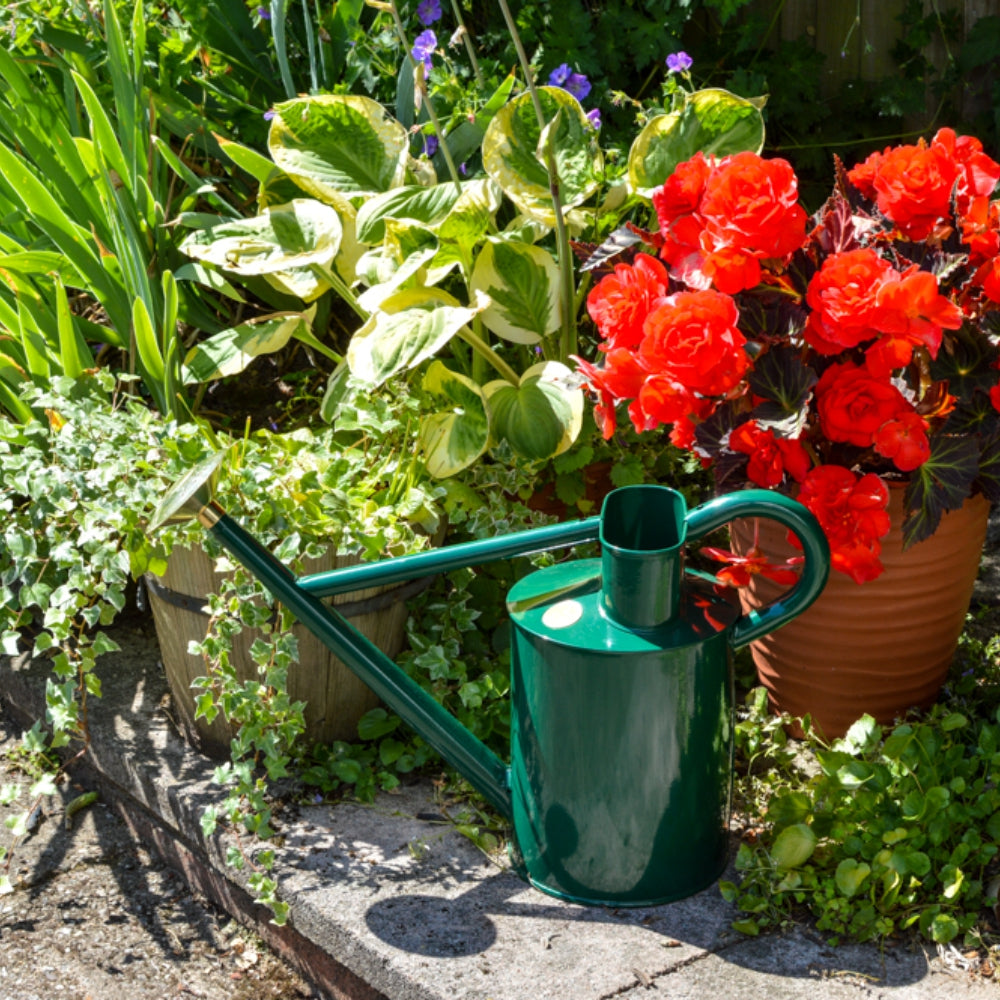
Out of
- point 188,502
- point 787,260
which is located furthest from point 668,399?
point 188,502

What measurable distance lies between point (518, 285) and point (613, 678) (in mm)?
778

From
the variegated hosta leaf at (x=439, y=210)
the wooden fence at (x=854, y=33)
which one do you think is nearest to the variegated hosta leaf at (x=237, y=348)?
the variegated hosta leaf at (x=439, y=210)

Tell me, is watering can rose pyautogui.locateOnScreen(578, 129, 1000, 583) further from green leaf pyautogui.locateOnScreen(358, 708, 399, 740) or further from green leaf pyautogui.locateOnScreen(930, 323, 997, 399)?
green leaf pyautogui.locateOnScreen(358, 708, 399, 740)

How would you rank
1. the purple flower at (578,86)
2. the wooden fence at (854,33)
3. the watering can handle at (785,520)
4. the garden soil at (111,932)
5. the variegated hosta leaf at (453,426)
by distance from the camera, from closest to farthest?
the watering can handle at (785,520), the garden soil at (111,932), the variegated hosta leaf at (453,426), the purple flower at (578,86), the wooden fence at (854,33)

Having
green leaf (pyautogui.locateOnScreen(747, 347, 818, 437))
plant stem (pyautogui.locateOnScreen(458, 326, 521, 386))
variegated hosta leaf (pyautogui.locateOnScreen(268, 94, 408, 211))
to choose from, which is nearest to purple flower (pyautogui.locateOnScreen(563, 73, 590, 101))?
A: variegated hosta leaf (pyautogui.locateOnScreen(268, 94, 408, 211))

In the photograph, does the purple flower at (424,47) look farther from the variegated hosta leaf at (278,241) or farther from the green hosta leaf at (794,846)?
the green hosta leaf at (794,846)

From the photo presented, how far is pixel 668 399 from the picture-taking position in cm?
144

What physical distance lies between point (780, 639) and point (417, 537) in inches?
21.8

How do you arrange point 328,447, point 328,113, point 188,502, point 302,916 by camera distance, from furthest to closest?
Answer: point 328,113 < point 328,447 < point 302,916 < point 188,502

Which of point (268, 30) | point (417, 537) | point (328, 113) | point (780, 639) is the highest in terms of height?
point (268, 30)

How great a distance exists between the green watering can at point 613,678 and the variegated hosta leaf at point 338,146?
0.81 meters

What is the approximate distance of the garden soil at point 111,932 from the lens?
159cm

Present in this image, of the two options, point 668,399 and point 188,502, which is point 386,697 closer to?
point 188,502

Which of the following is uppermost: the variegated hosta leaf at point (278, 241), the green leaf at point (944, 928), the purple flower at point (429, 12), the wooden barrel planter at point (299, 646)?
the purple flower at point (429, 12)
